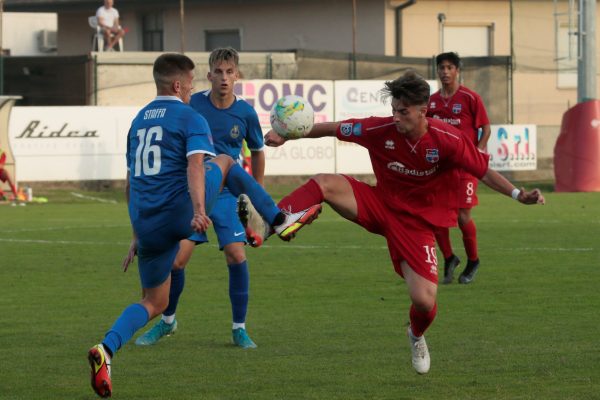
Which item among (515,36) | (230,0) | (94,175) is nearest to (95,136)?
(94,175)

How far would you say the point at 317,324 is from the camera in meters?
10.6

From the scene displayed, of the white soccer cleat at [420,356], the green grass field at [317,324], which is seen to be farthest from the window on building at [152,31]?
the white soccer cleat at [420,356]

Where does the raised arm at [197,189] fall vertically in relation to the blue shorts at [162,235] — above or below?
above

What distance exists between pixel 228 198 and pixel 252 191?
1.69 m

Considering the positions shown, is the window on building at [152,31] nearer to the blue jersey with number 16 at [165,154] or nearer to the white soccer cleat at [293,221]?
the white soccer cleat at [293,221]

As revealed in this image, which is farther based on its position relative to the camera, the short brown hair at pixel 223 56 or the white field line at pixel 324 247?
the white field line at pixel 324 247

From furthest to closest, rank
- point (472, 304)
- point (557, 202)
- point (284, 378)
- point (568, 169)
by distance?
point (568, 169) < point (557, 202) < point (472, 304) < point (284, 378)

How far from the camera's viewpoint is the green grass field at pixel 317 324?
26.4 feet

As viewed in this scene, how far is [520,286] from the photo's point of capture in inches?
512

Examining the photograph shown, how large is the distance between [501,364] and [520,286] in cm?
444

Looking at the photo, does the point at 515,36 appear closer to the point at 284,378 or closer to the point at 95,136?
the point at 95,136

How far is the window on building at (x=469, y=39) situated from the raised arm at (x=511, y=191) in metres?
31.9

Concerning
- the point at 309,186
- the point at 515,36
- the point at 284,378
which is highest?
the point at 515,36

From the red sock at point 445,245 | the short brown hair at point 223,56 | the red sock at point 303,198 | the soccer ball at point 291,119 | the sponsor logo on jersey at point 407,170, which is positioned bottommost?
the red sock at point 445,245
